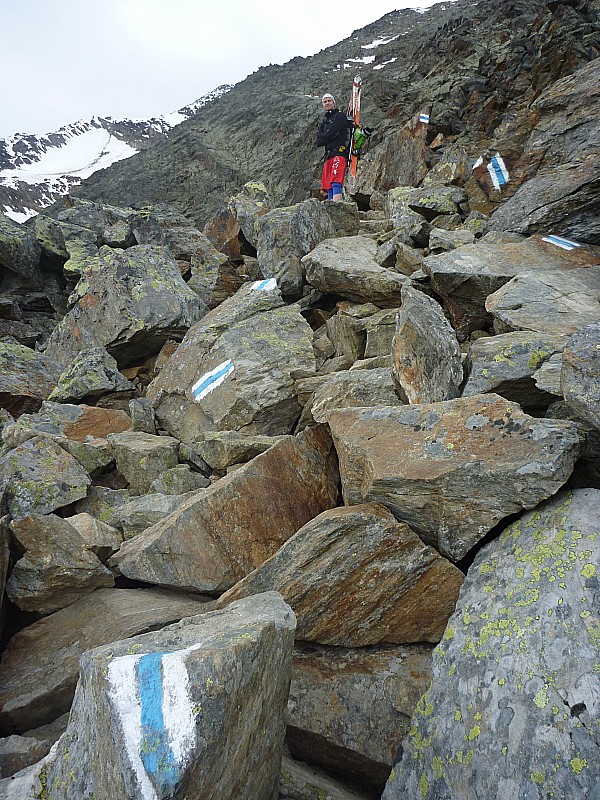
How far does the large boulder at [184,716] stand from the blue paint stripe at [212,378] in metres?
6.31

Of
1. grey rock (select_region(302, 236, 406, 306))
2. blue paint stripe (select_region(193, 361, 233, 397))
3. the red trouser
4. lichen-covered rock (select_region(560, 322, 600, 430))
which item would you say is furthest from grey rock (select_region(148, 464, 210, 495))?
the red trouser

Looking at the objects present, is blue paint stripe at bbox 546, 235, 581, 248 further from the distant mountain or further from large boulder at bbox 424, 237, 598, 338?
the distant mountain

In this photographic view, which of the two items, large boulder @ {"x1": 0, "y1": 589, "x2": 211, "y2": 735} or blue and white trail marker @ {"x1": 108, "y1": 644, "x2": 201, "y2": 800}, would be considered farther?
large boulder @ {"x1": 0, "y1": 589, "x2": 211, "y2": 735}

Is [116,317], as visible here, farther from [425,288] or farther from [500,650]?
[500,650]

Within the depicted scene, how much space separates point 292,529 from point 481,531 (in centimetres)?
226

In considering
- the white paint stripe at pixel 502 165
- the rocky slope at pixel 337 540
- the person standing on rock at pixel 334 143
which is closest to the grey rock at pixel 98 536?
the rocky slope at pixel 337 540

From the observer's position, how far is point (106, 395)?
11.2 meters

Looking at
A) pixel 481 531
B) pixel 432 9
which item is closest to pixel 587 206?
pixel 481 531

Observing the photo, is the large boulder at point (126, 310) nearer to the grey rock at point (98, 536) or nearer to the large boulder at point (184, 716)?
the grey rock at point (98, 536)

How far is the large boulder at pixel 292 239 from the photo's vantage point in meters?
12.3

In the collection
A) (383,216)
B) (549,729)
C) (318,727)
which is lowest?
(318,727)

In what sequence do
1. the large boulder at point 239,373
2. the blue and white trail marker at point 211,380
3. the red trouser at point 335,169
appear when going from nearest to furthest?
the large boulder at point 239,373 < the blue and white trail marker at point 211,380 < the red trouser at point 335,169

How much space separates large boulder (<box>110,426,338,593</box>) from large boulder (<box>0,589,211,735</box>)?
0.31 m

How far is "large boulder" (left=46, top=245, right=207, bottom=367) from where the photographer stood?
1232 cm
